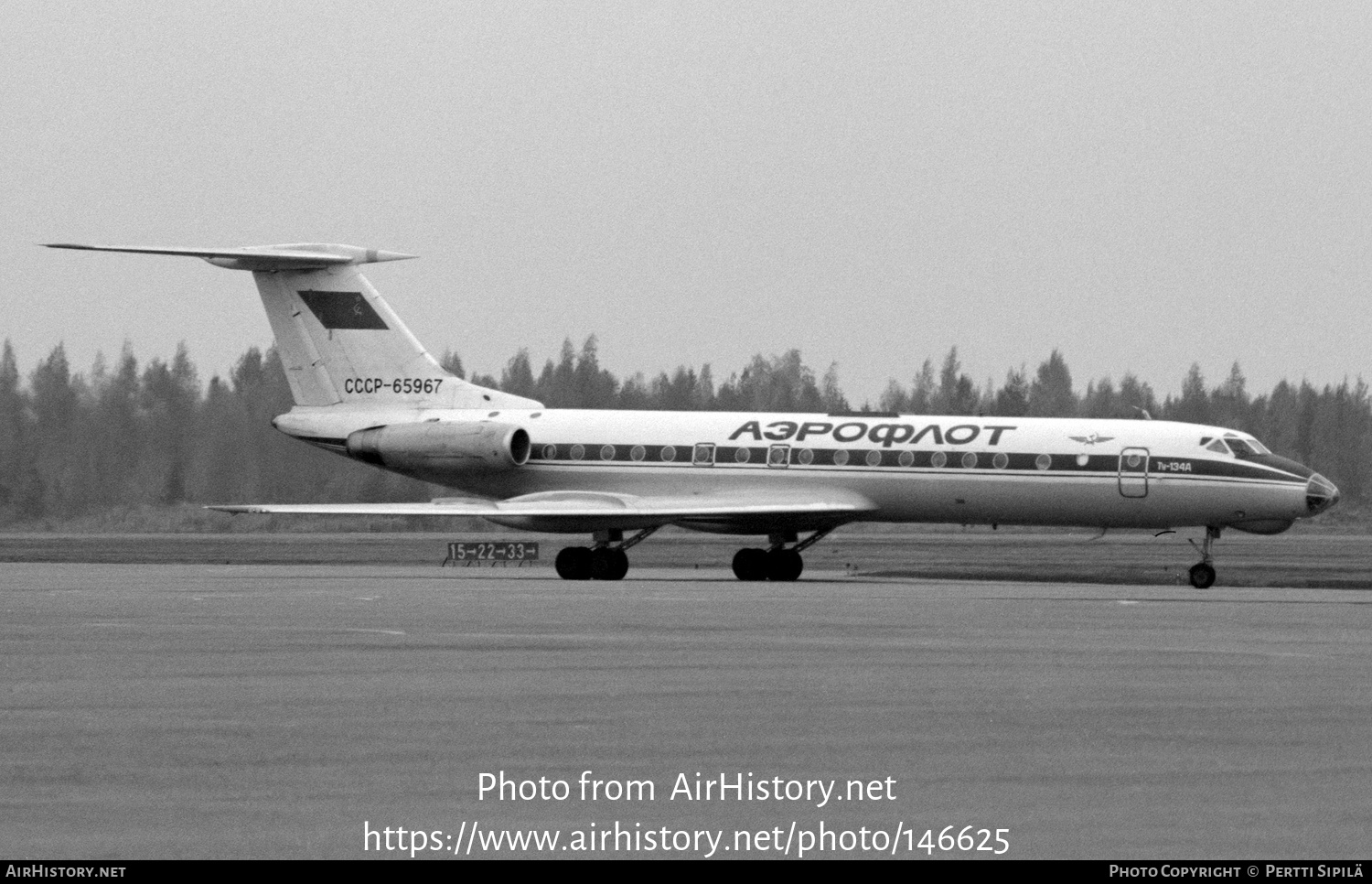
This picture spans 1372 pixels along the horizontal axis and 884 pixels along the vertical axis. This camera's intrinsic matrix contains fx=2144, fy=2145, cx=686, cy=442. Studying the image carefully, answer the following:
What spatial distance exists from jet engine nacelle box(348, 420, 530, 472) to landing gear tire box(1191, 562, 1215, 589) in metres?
12.3

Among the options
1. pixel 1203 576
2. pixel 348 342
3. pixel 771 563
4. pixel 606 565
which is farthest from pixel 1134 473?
pixel 348 342

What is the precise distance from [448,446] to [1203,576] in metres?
13.7

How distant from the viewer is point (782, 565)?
3866 cm

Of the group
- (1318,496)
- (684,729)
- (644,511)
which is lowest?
(684,729)

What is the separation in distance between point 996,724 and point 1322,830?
379 cm

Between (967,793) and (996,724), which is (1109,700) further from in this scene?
(967,793)

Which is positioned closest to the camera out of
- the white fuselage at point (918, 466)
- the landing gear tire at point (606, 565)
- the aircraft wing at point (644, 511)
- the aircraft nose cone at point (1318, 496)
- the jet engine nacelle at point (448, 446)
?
the aircraft nose cone at point (1318, 496)

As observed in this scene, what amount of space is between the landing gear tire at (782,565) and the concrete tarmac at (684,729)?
14772 millimetres

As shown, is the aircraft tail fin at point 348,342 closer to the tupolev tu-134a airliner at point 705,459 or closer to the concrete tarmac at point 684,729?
the tupolev tu-134a airliner at point 705,459

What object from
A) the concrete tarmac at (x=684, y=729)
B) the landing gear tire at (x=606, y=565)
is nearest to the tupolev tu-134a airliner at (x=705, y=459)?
the landing gear tire at (x=606, y=565)

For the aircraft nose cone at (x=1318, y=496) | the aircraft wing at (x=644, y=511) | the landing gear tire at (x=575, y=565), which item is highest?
the aircraft nose cone at (x=1318, y=496)

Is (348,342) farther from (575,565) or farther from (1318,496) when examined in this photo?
(1318,496)

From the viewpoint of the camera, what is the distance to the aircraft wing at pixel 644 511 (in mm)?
37125
